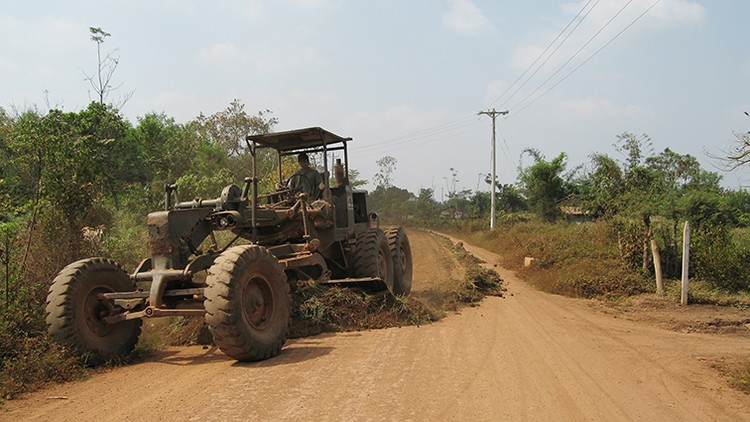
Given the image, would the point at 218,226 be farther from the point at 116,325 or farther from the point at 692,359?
the point at 692,359

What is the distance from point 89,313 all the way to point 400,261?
6219 mm

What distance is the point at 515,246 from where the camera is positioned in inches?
845

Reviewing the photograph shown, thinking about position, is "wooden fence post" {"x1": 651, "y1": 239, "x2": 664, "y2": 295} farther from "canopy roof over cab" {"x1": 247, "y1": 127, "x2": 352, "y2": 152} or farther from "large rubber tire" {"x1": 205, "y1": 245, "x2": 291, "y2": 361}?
"large rubber tire" {"x1": 205, "y1": 245, "x2": 291, "y2": 361}

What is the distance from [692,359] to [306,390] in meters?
4.84

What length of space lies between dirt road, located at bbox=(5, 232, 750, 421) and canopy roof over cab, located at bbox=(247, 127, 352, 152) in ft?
11.4

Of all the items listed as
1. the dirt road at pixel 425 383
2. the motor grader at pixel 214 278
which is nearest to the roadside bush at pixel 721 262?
the dirt road at pixel 425 383

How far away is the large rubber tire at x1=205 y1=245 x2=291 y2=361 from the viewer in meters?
5.52

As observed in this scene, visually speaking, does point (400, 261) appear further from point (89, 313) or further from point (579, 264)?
point (89, 313)

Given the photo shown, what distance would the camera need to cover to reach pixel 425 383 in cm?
517

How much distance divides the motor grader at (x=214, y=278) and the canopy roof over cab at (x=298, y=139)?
34 mm

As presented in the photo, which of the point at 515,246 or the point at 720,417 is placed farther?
the point at 515,246

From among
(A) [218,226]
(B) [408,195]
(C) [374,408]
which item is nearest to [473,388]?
(C) [374,408]

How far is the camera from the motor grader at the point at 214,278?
5719 millimetres

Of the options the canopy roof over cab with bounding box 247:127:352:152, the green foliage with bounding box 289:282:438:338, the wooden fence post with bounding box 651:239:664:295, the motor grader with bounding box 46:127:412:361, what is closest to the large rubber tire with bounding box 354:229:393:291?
the motor grader with bounding box 46:127:412:361
